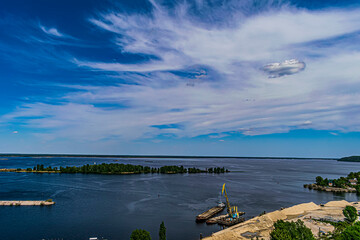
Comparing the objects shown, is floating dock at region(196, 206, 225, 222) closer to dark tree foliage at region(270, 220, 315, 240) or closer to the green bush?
dark tree foliage at region(270, 220, 315, 240)

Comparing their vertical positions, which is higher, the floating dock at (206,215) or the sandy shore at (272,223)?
the sandy shore at (272,223)

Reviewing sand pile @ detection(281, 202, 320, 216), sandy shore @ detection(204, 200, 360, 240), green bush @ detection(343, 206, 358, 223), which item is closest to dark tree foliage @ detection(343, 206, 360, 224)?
green bush @ detection(343, 206, 358, 223)

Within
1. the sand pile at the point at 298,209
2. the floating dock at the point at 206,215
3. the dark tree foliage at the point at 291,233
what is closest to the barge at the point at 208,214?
the floating dock at the point at 206,215

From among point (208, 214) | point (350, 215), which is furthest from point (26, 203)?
point (350, 215)

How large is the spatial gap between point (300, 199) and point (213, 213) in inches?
1882

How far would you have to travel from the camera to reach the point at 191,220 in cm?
6919

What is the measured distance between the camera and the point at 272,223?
61.3 m

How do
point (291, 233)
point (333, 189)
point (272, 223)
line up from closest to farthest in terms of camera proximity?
point (291, 233)
point (272, 223)
point (333, 189)

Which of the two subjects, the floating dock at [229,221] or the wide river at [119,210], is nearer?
the wide river at [119,210]

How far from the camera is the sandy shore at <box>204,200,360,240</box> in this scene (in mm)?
53000

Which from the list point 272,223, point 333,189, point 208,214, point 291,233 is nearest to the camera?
point 291,233

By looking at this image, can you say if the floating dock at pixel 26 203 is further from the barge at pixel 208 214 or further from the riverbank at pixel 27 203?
the barge at pixel 208 214

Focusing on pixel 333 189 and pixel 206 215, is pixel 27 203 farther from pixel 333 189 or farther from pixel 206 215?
pixel 333 189

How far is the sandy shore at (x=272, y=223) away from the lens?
53000mm
